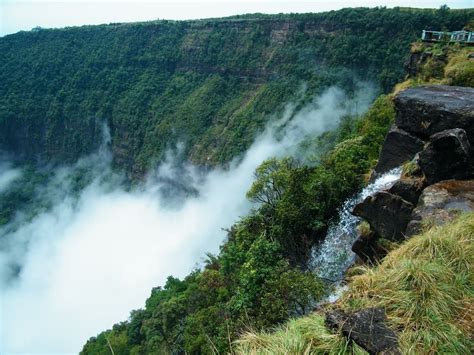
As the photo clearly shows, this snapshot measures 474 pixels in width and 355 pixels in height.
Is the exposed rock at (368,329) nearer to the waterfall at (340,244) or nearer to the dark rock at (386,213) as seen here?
the dark rock at (386,213)

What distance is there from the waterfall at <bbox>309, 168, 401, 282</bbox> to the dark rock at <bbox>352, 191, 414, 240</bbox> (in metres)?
1.64

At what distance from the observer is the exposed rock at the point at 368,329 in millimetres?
3693

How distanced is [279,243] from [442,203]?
22.9 ft

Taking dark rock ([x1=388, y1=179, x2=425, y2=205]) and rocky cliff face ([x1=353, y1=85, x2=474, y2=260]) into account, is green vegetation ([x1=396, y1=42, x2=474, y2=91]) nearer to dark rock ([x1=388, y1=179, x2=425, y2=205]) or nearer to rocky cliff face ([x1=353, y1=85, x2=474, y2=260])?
rocky cliff face ([x1=353, y1=85, x2=474, y2=260])

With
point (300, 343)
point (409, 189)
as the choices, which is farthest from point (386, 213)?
point (300, 343)

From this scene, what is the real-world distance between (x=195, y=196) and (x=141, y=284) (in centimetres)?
1857

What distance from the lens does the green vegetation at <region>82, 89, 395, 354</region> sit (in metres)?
9.73

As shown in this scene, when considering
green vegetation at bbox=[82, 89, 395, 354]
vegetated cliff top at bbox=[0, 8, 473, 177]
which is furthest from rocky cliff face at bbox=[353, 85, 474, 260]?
vegetated cliff top at bbox=[0, 8, 473, 177]

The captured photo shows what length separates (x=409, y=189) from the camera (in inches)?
337

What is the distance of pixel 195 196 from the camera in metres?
70.8

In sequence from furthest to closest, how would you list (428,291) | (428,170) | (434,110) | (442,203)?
(434,110)
(428,170)
(442,203)
(428,291)

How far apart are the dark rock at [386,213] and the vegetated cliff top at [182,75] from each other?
1703 inches

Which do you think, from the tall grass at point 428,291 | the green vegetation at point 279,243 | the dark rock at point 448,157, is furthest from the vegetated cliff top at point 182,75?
the tall grass at point 428,291

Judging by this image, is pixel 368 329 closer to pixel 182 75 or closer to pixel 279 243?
pixel 279 243
